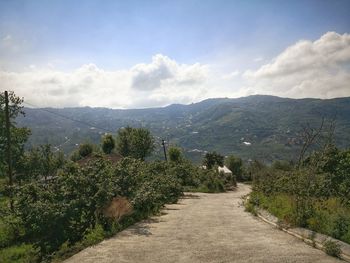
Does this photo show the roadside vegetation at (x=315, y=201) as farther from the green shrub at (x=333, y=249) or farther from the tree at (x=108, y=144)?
the tree at (x=108, y=144)

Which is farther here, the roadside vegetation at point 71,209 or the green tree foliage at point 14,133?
the green tree foliage at point 14,133

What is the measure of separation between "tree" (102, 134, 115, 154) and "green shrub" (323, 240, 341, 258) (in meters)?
79.3

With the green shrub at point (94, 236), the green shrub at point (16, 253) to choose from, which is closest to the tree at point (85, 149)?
the green shrub at point (16, 253)

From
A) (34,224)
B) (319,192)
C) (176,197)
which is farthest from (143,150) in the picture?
(34,224)

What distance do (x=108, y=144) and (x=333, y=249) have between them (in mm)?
79917

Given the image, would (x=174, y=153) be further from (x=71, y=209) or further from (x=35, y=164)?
(x=71, y=209)

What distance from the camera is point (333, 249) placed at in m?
9.56

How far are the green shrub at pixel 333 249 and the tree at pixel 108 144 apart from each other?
79.3 meters

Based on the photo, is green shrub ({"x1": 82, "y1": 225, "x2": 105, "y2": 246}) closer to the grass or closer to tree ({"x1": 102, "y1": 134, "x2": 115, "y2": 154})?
the grass

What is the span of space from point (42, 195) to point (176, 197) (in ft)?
62.7

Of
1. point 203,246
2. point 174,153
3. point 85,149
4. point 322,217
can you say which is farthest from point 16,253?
point 85,149

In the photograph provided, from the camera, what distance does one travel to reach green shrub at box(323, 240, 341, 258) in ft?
31.2

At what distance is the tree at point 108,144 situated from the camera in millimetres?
86625

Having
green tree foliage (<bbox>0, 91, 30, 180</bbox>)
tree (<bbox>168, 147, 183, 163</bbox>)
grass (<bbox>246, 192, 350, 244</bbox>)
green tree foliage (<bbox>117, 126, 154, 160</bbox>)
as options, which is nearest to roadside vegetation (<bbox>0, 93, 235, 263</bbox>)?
grass (<bbox>246, 192, 350, 244</bbox>)
